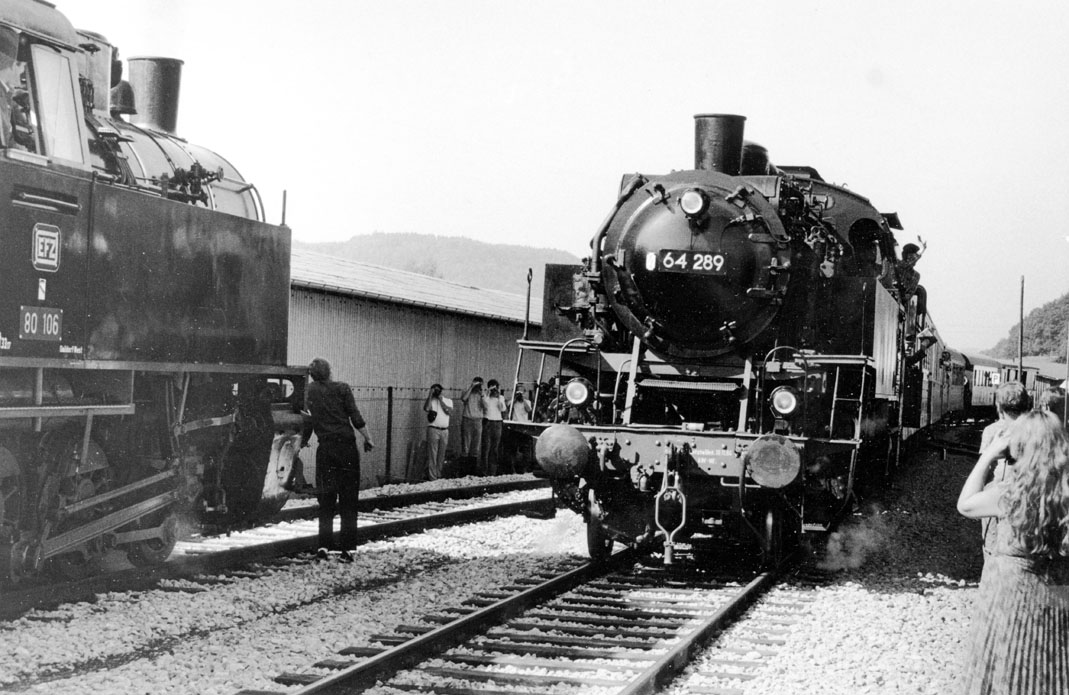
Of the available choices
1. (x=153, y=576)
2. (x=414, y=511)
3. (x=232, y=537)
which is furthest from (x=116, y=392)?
(x=414, y=511)

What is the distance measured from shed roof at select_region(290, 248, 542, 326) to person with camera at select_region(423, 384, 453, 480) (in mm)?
1560

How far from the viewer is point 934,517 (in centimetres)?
1276

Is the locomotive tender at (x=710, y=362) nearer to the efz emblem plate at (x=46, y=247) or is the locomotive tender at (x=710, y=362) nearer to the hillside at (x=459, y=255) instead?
the efz emblem plate at (x=46, y=247)

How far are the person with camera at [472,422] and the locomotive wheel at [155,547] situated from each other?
9.24 meters

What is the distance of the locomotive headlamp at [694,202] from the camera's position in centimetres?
846

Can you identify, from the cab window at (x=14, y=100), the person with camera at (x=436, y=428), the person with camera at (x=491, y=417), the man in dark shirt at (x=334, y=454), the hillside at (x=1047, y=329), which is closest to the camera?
the cab window at (x=14, y=100)

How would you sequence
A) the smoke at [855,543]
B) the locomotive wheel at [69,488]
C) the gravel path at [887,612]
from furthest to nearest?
the smoke at [855,543]
the locomotive wheel at [69,488]
the gravel path at [887,612]

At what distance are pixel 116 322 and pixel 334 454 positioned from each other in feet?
8.17

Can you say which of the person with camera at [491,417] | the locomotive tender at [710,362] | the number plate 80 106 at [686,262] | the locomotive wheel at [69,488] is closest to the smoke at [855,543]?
the locomotive tender at [710,362]

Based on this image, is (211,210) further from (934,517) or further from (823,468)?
(934,517)

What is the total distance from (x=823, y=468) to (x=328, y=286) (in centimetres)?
784

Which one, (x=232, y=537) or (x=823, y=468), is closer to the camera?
(x=823, y=468)

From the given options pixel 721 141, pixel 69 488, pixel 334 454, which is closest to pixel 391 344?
pixel 334 454

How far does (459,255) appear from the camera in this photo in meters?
139
